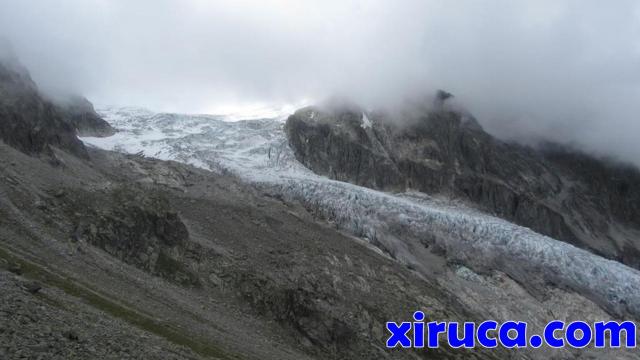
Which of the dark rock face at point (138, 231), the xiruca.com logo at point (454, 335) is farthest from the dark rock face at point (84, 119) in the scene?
the xiruca.com logo at point (454, 335)

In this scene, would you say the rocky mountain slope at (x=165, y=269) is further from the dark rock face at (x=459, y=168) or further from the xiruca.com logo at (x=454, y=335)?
the dark rock face at (x=459, y=168)

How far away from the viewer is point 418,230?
101m

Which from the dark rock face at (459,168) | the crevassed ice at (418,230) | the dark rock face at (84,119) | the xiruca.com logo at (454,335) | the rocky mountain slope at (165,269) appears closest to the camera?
the rocky mountain slope at (165,269)

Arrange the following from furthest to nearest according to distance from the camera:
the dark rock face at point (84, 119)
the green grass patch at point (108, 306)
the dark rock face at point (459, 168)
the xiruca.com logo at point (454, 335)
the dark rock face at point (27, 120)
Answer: the dark rock face at point (459, 168) → the dark rock face at point (84, 119) → the dark rock face at point (27, 120) → the xiruca.com logo at point (454, 335) → the green grass patch at point (108, 306)

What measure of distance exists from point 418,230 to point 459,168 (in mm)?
48548

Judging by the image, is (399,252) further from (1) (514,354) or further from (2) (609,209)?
(2) (609,209)

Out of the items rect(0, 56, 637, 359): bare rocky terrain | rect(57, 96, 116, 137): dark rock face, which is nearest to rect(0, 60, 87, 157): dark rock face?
rect(0, 56, 637, 359): bare rocky terrain

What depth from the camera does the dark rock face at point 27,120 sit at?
2544 inches

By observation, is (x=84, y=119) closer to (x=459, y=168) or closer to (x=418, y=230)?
(x=418, y=230)

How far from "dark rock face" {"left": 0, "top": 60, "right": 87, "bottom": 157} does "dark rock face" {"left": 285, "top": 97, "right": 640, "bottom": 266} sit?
58747 mm

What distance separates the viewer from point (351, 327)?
59281mm

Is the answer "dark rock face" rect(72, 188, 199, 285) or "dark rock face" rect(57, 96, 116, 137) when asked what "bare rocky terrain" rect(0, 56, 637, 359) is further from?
"dark rock face" rect(57, 96, 116, 137)

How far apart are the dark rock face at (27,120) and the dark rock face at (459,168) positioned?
58747 millimetres

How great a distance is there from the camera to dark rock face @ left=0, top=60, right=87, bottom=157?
64.6 metres
